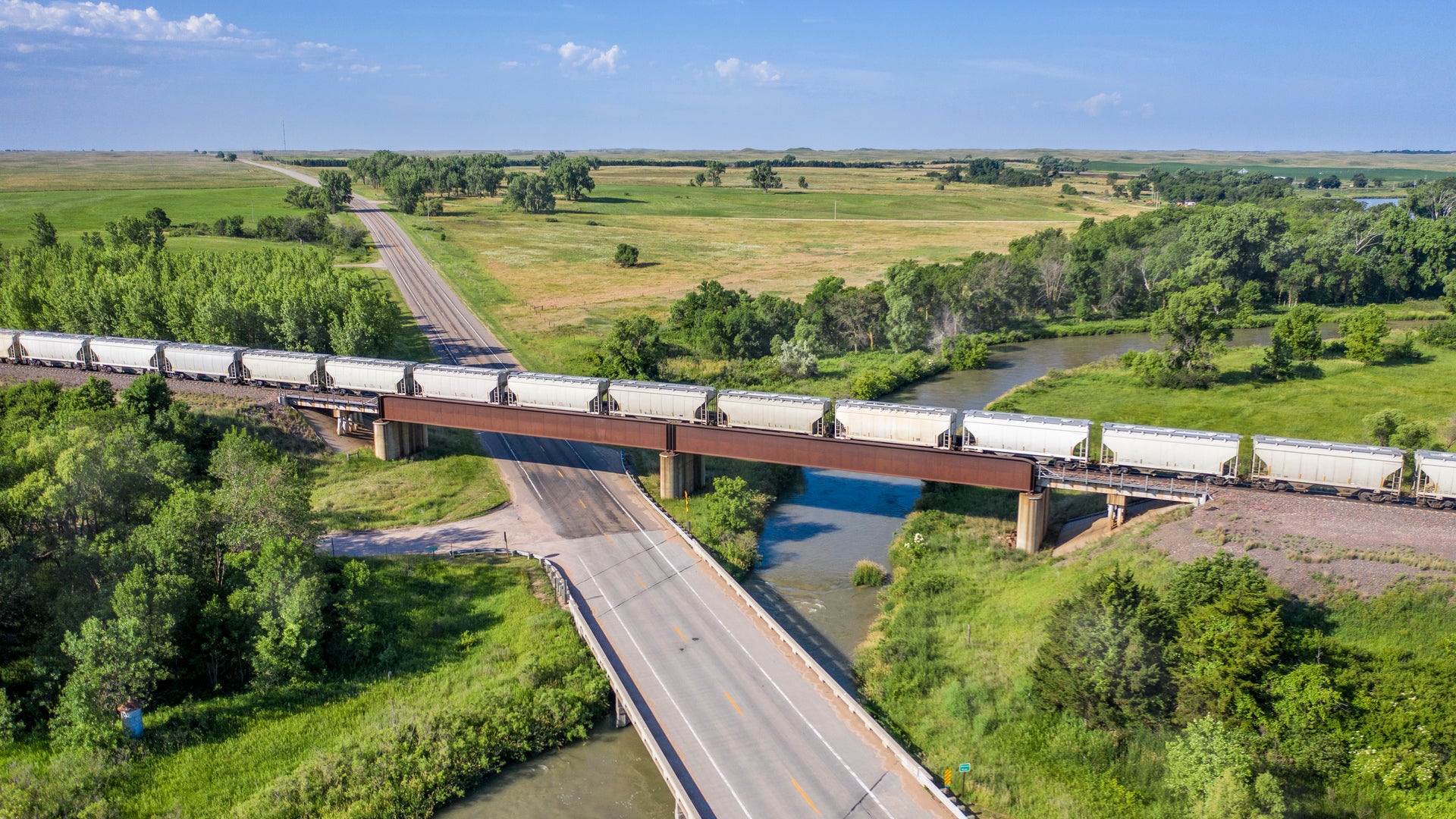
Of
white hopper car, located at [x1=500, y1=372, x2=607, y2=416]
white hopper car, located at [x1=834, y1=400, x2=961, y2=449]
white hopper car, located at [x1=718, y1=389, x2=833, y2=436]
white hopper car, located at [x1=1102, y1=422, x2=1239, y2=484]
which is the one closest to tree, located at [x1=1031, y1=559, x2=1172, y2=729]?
white hopper car, located at [x1=1102, y1=422, x2=1239, y2=484]

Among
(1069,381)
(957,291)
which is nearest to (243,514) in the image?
(1069,381)

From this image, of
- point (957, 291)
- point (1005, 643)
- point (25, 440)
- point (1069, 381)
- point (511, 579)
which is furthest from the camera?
point (957, 291)

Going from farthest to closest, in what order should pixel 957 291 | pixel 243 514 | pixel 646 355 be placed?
pixel 957 291
pixel 646 355
pixel 243 514

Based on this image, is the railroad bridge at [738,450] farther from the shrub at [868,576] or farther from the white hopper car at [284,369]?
the shrub at [868,576]

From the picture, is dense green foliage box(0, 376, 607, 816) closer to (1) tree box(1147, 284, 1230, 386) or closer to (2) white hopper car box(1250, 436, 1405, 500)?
(2) white hopper car box(1250, 436, 1405, 500)

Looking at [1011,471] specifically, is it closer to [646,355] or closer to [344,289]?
[646,355]

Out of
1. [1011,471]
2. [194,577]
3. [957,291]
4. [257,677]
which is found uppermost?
[957,291]

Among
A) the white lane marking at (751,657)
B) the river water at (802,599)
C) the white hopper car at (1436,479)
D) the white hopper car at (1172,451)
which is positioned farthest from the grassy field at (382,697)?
the white hopper car at (1436,479)
